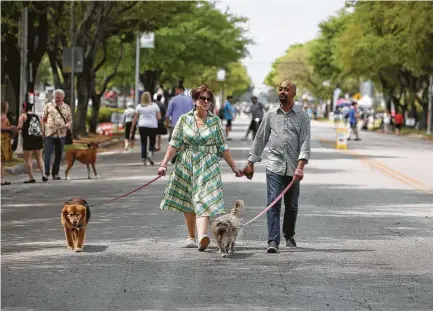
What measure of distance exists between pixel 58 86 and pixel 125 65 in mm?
21011

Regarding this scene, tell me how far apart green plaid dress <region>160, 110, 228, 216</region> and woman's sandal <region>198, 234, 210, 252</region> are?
0.27 m

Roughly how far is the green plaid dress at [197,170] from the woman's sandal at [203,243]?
0.27m

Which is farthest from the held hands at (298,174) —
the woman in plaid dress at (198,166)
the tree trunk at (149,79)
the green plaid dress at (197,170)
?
the tree trunk at (149,79)

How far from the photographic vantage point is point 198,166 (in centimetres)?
1167

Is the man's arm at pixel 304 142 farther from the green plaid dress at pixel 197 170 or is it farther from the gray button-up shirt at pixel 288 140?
the green plaid dress at pixel 197 170

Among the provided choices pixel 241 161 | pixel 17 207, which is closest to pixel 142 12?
pixel 241 161

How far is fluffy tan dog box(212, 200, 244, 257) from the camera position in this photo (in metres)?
10.9

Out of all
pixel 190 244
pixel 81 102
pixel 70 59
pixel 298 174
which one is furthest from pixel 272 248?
pixel 81 102

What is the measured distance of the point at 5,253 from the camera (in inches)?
456

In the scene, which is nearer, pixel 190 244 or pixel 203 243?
pixel 203 243

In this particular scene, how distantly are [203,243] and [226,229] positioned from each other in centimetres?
55

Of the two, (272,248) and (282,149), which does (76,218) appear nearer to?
(272,248)

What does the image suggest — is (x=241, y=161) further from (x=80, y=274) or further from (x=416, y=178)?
(x=80, y=274)

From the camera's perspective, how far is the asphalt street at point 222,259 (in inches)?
339
